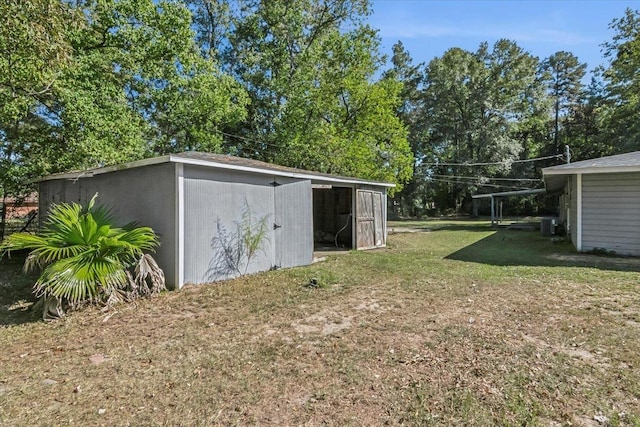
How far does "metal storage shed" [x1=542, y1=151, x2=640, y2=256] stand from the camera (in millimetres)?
8570

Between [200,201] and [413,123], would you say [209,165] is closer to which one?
[200,201]

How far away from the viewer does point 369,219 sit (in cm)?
1164

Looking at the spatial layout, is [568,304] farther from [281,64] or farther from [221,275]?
[281,64]

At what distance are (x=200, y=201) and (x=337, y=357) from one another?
4046 mm

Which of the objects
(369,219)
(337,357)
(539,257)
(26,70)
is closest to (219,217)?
(337,357)

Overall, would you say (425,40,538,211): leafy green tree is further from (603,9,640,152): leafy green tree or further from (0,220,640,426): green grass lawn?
(0,220,640,426): green grass lawn

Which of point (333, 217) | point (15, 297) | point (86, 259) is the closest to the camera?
point (86, 259)

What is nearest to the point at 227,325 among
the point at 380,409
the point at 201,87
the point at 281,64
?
the point at 380,409

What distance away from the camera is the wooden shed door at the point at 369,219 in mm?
11219

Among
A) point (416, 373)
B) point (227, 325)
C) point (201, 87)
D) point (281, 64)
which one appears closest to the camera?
point (416, 373)

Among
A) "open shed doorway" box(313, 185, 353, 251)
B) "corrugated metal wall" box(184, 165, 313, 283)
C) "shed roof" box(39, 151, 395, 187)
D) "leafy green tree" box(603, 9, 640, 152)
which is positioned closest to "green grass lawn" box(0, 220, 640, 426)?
"corrugated metal wall" box(184, 165, 313, 283)

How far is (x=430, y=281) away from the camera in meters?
6.36

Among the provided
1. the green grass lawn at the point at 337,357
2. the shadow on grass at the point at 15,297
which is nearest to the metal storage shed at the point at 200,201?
the green grass lawn at the point at 337,357

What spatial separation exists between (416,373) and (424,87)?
3582 centimetres
